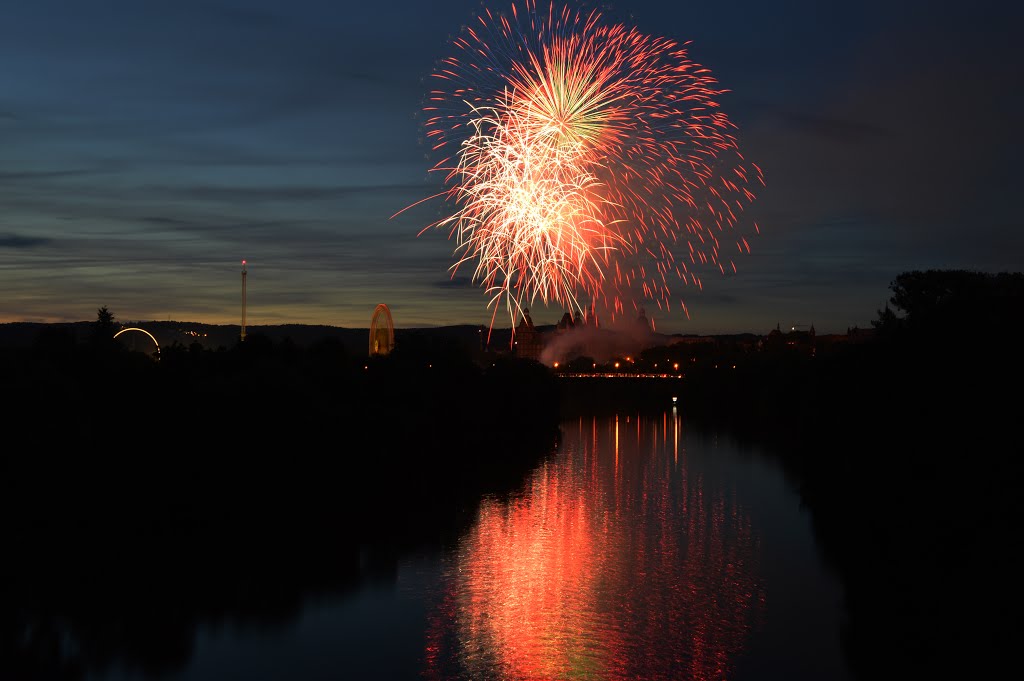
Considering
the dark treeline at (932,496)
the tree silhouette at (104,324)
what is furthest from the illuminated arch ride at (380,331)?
the dark treeline at (932,496)

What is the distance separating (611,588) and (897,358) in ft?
81.4

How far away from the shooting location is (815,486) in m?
63.1

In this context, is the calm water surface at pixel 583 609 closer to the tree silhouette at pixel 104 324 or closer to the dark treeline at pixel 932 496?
the dark treeline at pixel 932 496

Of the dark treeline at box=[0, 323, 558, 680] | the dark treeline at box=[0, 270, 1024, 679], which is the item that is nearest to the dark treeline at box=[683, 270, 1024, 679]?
the dark treeline at box=[0, 270, 1024, 679]

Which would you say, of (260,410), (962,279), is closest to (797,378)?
(962,279)

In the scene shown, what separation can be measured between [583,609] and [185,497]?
2175 centimetres

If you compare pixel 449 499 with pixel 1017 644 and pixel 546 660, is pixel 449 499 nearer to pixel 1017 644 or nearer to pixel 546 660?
pixel 546 660

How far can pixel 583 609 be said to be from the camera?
3566 cm

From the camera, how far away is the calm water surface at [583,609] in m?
30.0

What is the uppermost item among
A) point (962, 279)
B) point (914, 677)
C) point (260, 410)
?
point (962, 279)

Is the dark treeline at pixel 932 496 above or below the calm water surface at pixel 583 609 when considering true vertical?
above

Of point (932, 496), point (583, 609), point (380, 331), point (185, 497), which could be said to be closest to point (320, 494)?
point (185, 497)

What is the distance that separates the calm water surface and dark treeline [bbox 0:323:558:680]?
202cm

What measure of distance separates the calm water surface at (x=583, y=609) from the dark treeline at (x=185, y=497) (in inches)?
79.4
